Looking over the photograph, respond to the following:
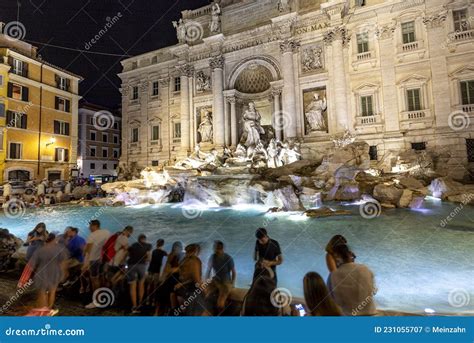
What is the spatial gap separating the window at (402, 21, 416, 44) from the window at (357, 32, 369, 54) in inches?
85.3

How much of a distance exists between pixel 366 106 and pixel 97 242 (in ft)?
60.0

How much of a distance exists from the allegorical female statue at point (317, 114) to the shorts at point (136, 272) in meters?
16.6

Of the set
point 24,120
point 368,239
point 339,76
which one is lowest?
point 368,239

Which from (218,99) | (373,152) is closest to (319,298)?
(373,152)

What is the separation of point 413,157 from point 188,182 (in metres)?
12.9

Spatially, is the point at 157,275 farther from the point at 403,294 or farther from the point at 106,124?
the point at 106,124

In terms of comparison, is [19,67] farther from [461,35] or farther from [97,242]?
[461,35]

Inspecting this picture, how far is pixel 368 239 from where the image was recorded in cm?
603

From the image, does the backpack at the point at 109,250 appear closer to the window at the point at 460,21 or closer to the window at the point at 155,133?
the window at the point at 460,21

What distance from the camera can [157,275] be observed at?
10.6 feet

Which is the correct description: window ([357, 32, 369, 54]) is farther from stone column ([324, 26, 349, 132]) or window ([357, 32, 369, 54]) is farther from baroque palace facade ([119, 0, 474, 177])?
stone column ([324, 26, 349, 132])

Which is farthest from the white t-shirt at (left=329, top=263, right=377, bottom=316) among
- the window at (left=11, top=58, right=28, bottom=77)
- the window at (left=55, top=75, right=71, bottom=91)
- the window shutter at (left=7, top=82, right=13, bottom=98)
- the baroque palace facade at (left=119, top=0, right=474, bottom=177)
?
the window at (left=55, top=75, right=71, bottom=91)

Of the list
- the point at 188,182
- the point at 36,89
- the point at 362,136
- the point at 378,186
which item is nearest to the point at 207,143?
the point at 188,182

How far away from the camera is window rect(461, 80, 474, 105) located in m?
14.8
